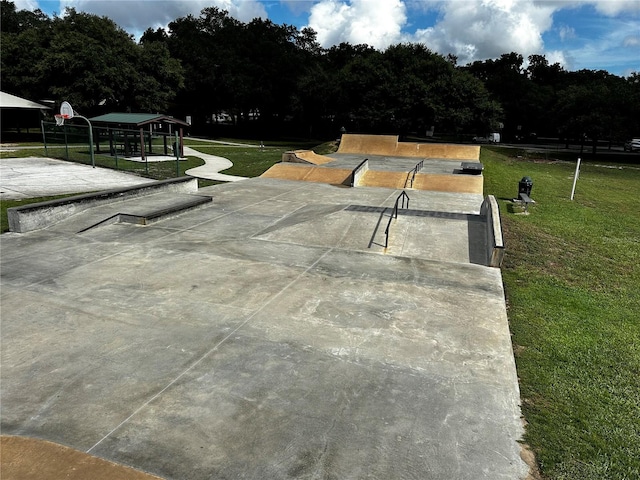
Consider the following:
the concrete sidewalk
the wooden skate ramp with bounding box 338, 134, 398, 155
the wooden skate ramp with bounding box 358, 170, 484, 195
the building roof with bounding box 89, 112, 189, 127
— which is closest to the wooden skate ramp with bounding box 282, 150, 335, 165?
the wooden skate ramp with bounding box 358, 170, 484, 195

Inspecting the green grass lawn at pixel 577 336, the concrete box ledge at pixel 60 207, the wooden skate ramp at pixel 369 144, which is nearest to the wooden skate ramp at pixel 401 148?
the wooden skate ramp at pixel 369 144

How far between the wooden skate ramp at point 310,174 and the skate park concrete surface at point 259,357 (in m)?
8.89

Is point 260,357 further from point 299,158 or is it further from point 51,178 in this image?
point 299,158

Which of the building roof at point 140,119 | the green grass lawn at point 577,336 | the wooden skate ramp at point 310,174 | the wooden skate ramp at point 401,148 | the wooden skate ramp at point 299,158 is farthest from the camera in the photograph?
the wooden skate ramp at point 401,148

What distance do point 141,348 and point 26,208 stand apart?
22.0 ft

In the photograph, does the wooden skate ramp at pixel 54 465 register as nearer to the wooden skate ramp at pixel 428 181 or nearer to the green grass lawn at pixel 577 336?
the green grass lawn at pixel 577 336

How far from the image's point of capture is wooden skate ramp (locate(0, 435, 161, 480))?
10.9ft

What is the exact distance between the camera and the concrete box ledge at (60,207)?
9.53 m

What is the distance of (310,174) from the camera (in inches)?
738

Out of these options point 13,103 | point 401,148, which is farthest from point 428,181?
point 13,103

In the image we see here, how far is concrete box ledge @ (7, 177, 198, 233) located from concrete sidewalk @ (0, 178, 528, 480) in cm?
42

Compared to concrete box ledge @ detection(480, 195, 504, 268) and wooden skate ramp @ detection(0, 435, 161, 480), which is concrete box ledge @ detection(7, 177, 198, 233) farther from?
concrete box ledge @ detection(480, 195, 504, 268)

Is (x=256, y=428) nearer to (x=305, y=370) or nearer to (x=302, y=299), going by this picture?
(x=305, y=370)

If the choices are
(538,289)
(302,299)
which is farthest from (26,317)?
(538,289)
